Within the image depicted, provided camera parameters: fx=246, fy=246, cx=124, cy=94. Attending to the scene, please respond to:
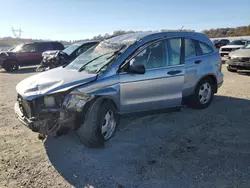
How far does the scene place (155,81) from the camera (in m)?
4.39

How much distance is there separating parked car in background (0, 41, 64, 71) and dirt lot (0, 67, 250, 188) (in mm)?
12021

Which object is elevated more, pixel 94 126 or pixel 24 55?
pixel 24 55

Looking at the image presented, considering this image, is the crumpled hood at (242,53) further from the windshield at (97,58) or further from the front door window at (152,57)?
the windshield at (97,58)

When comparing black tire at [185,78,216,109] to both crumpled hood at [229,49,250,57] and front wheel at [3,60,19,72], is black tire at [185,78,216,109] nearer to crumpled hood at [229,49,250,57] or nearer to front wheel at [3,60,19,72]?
crumpled hood at [229,49,250,57]

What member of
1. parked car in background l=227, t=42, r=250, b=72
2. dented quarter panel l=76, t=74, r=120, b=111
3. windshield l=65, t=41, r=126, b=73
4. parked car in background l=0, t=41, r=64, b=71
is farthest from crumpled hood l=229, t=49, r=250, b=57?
parked car in background l=0, t=41, r=64, b=71

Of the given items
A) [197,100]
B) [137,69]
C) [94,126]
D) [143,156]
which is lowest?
[143,156]

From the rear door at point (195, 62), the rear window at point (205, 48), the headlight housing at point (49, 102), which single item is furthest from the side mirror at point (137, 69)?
the rear window at point (205, 48)

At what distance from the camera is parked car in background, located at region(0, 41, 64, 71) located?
15.8 m

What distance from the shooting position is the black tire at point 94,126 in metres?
3.68

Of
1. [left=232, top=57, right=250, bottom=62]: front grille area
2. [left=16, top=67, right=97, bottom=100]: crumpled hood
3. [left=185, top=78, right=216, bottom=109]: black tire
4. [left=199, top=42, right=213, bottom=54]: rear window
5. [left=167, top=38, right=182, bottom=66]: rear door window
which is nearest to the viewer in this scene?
[left=16, top=67, right=97, bottom=100]: crumpled hood

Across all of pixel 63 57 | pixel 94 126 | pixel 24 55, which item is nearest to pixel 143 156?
pixel 94 126

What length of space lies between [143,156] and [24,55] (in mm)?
15031

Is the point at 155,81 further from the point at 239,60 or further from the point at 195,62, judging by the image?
the point at 239,60

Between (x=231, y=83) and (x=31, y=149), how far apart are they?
7320 millimetres
